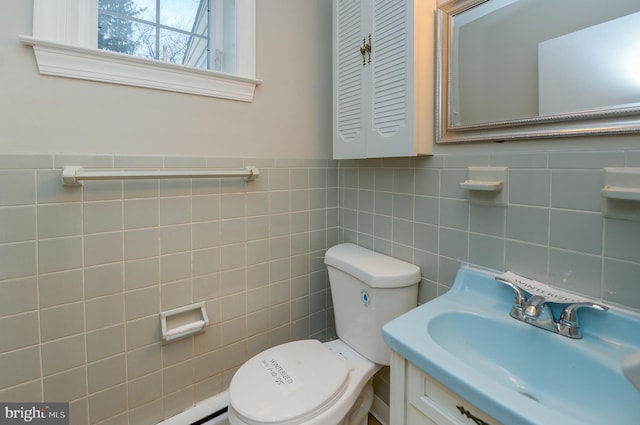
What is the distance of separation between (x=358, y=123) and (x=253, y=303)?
3.08 ft

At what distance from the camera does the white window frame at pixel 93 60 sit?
2.89 ft

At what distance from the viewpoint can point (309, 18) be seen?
4.70 ft

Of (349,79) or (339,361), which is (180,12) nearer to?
(349,79)

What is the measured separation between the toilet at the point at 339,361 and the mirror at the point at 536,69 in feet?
1.89

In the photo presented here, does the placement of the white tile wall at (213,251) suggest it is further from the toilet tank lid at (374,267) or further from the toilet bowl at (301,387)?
the toilet bowl at (301,387)

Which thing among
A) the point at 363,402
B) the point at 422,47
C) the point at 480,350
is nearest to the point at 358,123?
the point at 422,47

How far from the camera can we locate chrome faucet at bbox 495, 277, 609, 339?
0.72 meters

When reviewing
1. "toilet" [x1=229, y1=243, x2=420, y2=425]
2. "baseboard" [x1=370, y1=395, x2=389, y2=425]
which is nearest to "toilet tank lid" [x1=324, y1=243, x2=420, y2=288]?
"toilet" [x1=229, y1=243, x2=420, y2=425]

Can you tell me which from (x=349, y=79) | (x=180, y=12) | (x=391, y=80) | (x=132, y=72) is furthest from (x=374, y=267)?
(x=180, y=12)

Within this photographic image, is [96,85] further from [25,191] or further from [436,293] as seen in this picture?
[436,293]

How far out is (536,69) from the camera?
0.83m

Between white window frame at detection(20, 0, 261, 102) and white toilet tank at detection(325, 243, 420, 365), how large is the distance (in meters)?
0.87

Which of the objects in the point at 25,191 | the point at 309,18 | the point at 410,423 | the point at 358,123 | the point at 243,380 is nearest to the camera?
the point at 410,423

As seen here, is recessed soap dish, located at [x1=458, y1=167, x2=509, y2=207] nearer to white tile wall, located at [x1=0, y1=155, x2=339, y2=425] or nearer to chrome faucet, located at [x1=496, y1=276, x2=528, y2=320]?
chrome faucet, located at [x1=496, y1=276, x2=528, y2=320]
